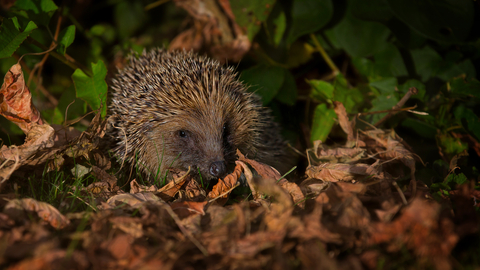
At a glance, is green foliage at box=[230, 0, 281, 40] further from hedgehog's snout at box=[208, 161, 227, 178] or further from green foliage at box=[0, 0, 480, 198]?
hedgehog's snout at box=[208, 161, 227, 178]

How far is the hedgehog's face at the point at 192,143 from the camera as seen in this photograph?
297 cm

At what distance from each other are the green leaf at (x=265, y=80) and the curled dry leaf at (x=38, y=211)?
2.17 m

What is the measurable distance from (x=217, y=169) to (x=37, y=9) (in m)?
2.03

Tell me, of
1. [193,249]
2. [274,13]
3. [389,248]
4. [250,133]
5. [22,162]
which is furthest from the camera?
[274,13]

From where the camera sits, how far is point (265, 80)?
3672mm

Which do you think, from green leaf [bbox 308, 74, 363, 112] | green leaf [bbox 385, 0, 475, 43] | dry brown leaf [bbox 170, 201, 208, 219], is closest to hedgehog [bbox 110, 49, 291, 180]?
dry brown leaf [bbox 170, 201, 208, 219]

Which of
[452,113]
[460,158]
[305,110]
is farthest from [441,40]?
[305,110]

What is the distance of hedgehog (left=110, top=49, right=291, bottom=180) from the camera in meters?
3.00

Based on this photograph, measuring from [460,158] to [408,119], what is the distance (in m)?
0.58

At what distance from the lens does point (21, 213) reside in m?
1.97

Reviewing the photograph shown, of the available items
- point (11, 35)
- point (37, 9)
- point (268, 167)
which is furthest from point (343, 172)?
point (37, 9)

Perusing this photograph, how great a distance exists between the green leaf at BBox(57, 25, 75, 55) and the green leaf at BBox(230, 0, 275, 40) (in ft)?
4.89

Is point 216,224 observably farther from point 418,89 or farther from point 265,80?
point 418,89

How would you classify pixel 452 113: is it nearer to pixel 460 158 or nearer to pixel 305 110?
pixel 460 158
